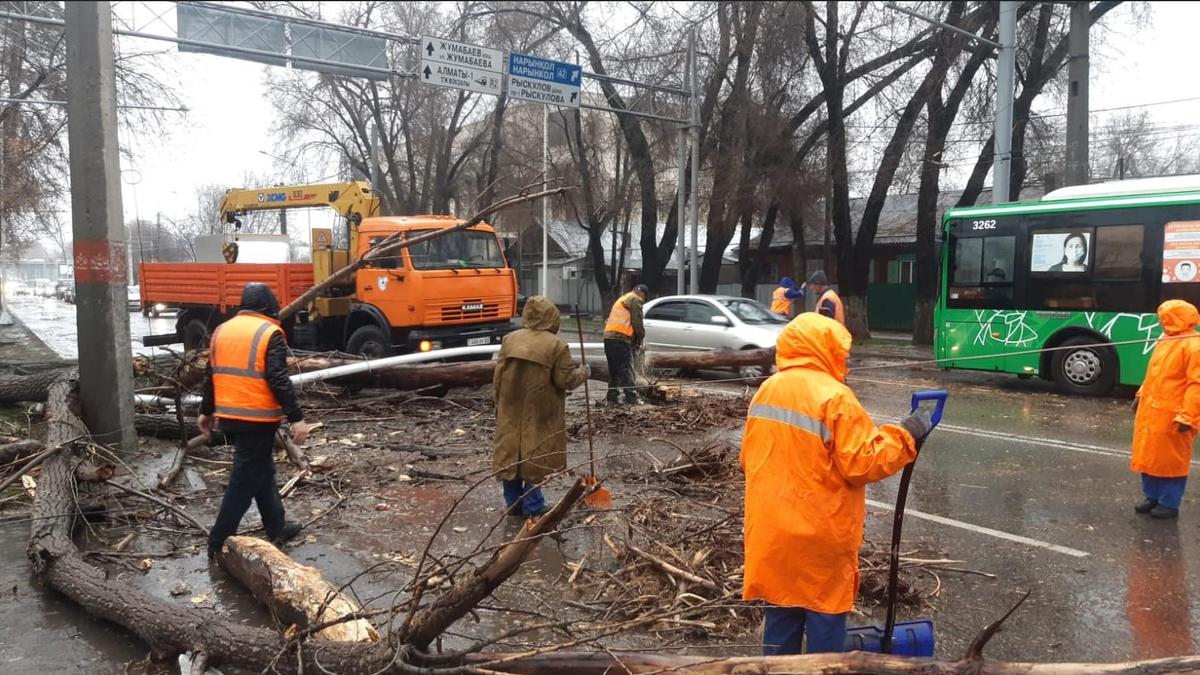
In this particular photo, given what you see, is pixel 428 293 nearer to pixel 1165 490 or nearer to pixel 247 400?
pixel 247 400

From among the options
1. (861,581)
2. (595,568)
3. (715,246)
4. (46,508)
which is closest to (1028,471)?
(861,581)

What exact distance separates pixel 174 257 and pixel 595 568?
65.5 meters

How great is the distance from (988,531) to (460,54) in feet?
40.2

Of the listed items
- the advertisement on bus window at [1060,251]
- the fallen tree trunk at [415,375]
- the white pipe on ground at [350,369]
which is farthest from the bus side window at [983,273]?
the fallen tree trunk at [415,375]

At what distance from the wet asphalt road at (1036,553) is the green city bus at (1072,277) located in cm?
285

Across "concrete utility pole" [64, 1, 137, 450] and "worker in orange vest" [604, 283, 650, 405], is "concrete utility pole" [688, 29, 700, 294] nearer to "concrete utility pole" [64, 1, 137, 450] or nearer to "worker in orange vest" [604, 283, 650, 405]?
"worker in orange vest" [604, 283, 650, 405]

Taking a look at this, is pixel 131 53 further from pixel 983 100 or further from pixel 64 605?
pixel 983 100

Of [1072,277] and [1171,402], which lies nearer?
[1171,402]

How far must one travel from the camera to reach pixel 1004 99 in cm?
1422

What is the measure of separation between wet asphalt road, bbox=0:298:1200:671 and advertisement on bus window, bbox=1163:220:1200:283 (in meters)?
3.04

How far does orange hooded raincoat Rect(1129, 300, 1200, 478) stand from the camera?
5.70 meters

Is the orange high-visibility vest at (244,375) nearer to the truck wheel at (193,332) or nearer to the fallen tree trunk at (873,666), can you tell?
the fallen tree trunk at (873,666)

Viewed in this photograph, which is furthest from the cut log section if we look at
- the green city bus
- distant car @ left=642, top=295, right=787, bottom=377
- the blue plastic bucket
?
distant car @ left=642, top=295, right=787, bottom=377

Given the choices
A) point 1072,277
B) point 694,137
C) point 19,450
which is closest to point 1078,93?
point 1072,277
